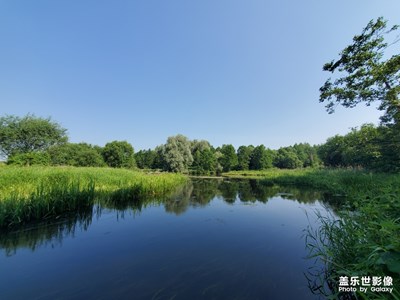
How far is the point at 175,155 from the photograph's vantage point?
31.9m

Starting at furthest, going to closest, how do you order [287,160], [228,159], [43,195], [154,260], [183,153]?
[287,160] < [228,159] < [183,153] < [43,195] < [154,260]

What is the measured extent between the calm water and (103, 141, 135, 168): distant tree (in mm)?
46955

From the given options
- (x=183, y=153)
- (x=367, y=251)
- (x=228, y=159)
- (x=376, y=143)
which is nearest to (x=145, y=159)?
(x=228, y=159)

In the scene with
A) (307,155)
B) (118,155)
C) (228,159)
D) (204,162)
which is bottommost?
(204,162)

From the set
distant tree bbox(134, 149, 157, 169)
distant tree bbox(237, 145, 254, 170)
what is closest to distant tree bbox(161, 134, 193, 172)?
distant tree bbox(237, 145, 254, 170)

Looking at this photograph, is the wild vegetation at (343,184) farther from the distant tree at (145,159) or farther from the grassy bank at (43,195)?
the distant tree at (145,159)

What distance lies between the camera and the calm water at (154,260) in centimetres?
281

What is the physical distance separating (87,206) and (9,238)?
9.79ft

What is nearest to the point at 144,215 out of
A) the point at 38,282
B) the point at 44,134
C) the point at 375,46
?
the point at 38,282

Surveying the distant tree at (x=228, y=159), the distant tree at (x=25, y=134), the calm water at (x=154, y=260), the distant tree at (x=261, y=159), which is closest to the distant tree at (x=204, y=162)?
the distant tree at (x=228, y=159)

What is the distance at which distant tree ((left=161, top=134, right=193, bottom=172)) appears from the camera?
105 ft

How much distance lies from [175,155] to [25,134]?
25.5 m

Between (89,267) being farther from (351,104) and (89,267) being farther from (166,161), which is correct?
(166,161)

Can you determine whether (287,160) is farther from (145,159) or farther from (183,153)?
(145,159)
